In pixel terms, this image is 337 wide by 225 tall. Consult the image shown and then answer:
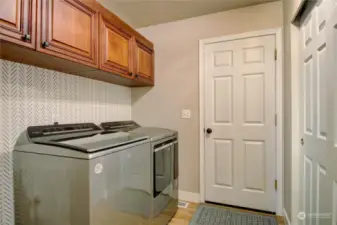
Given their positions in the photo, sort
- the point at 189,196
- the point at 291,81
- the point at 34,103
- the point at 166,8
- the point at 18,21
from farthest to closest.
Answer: the point at 189,196
the point at 166,8
the point at 291,81
the point at 34,103
the point at 18,21

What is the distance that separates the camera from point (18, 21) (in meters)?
1.13

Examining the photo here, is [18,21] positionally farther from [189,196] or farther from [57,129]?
[189,196]

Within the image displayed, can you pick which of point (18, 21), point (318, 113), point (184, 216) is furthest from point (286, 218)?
point (18, 21)

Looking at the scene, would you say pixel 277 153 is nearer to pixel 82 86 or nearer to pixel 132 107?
pixel 132 107

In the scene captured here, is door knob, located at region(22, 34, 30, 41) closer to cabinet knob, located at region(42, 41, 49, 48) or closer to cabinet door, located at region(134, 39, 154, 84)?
cabinet knob, located at region(42, 41, 49, 48)

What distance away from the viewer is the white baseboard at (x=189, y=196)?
2.61 m

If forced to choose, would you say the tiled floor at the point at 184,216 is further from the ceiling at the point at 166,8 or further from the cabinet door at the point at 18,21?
the ceiling at the point at 166,8

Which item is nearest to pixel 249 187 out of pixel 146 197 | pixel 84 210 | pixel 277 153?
pixel 277 153

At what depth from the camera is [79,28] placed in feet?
5.01

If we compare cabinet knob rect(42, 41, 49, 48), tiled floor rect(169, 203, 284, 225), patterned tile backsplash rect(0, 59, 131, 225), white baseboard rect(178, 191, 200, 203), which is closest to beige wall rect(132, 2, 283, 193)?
white baseboard rect(178, 191, 200, 203)

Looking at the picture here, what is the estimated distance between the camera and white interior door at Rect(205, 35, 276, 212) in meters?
2.31

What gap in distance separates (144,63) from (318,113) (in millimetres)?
1900

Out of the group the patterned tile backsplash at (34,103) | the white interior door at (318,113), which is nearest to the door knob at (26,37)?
the patterned tile backsplash at (34,103)

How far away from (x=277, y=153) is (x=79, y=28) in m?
2.36
